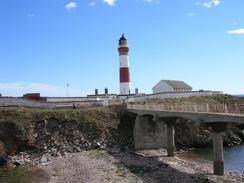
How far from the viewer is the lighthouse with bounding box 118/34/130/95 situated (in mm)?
69562

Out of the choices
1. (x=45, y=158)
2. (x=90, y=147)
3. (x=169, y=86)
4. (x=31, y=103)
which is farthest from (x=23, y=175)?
(x=169, y=86)

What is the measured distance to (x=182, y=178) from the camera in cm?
3077

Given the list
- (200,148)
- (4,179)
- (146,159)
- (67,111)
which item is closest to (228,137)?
(200,148)

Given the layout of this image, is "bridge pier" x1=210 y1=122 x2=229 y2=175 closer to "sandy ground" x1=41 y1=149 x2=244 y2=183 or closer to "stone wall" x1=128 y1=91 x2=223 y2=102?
"sandy ground" x1=41 y1=149 x2=244 y2=183

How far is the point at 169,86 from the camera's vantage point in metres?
78.6

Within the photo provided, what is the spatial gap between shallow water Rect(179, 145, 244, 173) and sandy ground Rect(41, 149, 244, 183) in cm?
208

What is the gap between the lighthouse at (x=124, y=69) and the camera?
228 feet

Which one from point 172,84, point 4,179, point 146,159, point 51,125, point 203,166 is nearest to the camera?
point 4,179

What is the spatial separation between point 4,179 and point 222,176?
1690cm

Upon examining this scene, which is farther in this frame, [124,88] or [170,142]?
[124,88]

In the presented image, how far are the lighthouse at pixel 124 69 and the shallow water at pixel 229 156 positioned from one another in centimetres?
2444

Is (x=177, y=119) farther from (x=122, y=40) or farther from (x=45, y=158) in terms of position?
(x=122, y=40)

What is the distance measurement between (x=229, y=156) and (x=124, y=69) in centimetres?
3028

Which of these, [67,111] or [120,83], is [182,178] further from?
[120,83]
